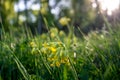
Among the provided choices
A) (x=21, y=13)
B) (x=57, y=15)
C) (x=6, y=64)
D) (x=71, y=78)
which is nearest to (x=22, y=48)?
(x=6, y=64)

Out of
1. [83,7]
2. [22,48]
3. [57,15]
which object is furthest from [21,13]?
[22,48]

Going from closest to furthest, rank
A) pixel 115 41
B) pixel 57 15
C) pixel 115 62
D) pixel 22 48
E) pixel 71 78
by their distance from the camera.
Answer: pixel 71 78 → pixel 115 62 → pixel 115 41 → pixel 22 48 → pixel 57 15

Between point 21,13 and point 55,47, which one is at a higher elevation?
point 21,13

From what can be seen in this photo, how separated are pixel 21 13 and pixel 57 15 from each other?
4429 millimetres

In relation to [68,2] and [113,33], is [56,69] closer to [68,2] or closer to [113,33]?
[113,33]

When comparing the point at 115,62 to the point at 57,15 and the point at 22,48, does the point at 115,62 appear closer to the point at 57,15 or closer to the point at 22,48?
the point at 22,48

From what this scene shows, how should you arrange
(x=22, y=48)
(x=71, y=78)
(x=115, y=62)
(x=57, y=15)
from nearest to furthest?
(x=71, y=78) < (x=115, y=62) < (x=22, y=48) < (x=57, y=15)

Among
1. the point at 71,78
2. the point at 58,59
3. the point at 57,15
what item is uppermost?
the point at 57,15

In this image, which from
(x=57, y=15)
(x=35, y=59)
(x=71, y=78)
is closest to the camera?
(x=71, y=78)

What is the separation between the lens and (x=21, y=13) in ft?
110

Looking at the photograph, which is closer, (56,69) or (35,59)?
(56,69)

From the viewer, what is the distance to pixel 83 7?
32969 mm

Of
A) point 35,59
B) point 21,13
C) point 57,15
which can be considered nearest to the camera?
point 35,59

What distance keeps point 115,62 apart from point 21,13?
3219 centimetres
